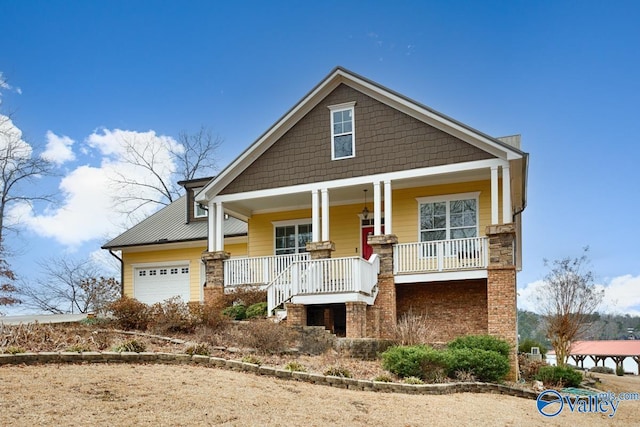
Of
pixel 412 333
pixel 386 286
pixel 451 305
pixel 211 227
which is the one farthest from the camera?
pixel 211 227

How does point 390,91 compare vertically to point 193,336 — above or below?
above

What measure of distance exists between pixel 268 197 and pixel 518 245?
1030 centimetres

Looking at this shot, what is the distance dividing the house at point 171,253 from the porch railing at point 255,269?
4094mm

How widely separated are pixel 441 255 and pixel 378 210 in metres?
2.34

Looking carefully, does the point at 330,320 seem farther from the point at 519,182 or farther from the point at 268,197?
the point at 519,182

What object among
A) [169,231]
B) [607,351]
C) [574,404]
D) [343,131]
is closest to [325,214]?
[343,131]

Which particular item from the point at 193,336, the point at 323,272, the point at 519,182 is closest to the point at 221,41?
the point at 323,272

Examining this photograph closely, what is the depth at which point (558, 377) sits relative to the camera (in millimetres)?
16516

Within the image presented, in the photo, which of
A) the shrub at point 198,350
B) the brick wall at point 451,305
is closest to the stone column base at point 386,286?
the brick wall at point 451,305

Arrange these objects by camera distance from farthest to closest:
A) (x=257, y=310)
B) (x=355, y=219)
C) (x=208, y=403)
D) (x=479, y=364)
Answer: (x=355, y=219)
(x=257, y=310)
(x=479, y=364)
(x=208, y=403)

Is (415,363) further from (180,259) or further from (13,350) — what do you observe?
(180,259)

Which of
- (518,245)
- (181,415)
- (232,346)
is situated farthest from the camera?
(518,245)

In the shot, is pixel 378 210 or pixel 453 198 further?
pixel 453 198

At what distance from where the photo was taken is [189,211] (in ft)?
91.0
